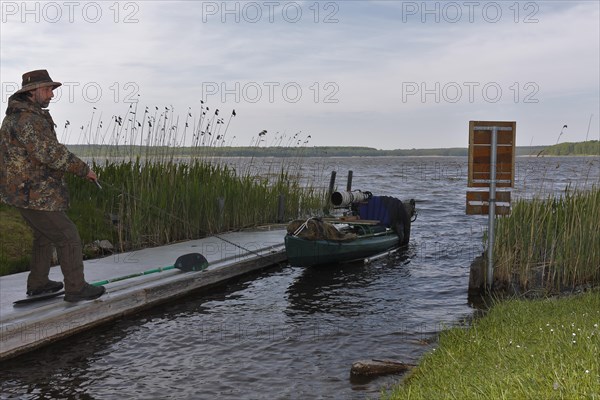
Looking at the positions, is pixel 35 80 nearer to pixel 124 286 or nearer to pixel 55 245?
pixel 55 245

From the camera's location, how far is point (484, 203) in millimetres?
11297

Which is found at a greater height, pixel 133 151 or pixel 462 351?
pixel 133 151

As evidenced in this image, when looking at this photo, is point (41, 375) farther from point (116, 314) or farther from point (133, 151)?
point (133, 151)

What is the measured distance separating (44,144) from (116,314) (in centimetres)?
288

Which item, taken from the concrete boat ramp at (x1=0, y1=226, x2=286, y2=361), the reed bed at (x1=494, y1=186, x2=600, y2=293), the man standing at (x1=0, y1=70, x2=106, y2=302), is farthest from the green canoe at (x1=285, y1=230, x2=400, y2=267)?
the man standing at (x1=0, y1=70, x2=106, y2=302)

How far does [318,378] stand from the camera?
285 inches

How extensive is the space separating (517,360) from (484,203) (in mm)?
6048

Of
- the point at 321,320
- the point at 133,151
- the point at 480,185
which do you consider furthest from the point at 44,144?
the point at 133,151

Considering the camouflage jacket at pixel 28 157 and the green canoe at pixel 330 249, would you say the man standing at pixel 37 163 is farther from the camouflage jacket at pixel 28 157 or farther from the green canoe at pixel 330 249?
the green canoe at pixel 330 249

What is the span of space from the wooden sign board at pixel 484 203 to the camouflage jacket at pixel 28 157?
22.2 feet

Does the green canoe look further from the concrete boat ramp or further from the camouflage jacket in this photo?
the camouflage jacket

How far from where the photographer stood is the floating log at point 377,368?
712cm

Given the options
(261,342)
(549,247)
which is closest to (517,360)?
(261,342)

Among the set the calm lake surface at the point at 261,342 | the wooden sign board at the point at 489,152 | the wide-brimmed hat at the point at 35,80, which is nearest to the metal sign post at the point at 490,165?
the wooden sign board at the point at 489,152
